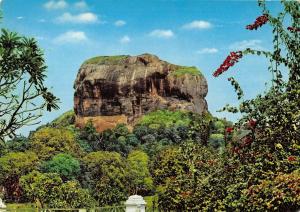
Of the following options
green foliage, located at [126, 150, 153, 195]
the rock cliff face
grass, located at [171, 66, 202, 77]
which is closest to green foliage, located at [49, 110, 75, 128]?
the rock cliff face

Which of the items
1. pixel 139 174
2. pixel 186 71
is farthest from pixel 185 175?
pixel 186 71

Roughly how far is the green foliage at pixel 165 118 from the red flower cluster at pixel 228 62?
65.1 meters

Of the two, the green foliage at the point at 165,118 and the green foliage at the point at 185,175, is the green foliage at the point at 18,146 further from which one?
the green foliage at the point at 165,118

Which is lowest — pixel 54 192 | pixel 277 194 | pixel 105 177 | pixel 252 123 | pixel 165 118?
pixel 54 192

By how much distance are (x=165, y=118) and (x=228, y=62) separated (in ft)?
235

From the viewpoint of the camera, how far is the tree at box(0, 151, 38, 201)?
139ft

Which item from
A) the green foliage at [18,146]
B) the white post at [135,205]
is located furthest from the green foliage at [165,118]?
the white post at [135,205]

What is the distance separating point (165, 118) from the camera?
3127 inches

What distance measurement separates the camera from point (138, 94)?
85.0m

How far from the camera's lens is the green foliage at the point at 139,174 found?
142 feet

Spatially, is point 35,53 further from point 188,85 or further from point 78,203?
point 188,85

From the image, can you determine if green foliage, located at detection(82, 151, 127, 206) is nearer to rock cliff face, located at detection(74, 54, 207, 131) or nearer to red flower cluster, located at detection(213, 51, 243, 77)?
red flower cluster, located at detection(213, 51, 243, 77)

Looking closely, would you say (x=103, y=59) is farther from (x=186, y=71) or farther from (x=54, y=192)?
(x=54, y=192)

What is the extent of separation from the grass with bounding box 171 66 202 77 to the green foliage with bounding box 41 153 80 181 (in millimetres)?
46736
